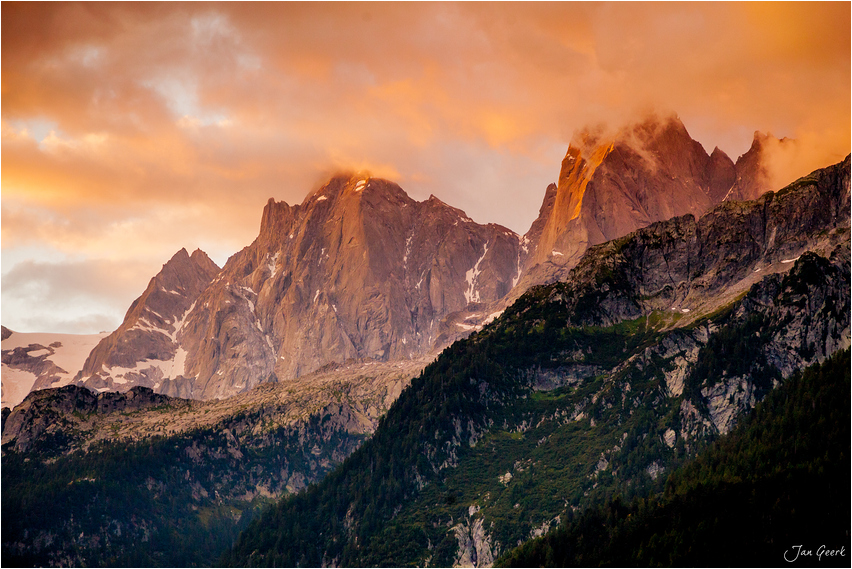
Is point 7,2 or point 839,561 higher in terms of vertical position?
point 7,2

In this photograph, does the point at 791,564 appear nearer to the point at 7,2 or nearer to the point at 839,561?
the point at 839,561

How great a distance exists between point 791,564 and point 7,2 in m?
187

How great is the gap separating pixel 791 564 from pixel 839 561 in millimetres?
11550

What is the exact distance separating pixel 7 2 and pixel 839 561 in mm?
188975

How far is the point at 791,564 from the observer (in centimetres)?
19775

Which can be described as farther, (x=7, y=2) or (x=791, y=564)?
(x=791, y=564)

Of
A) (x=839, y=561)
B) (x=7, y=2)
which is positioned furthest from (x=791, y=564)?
(x=7, y=2)

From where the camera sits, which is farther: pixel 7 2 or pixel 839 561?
pixel 839 561

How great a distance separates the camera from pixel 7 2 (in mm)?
171250

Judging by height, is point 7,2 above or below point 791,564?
above

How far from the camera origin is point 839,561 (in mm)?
188375
